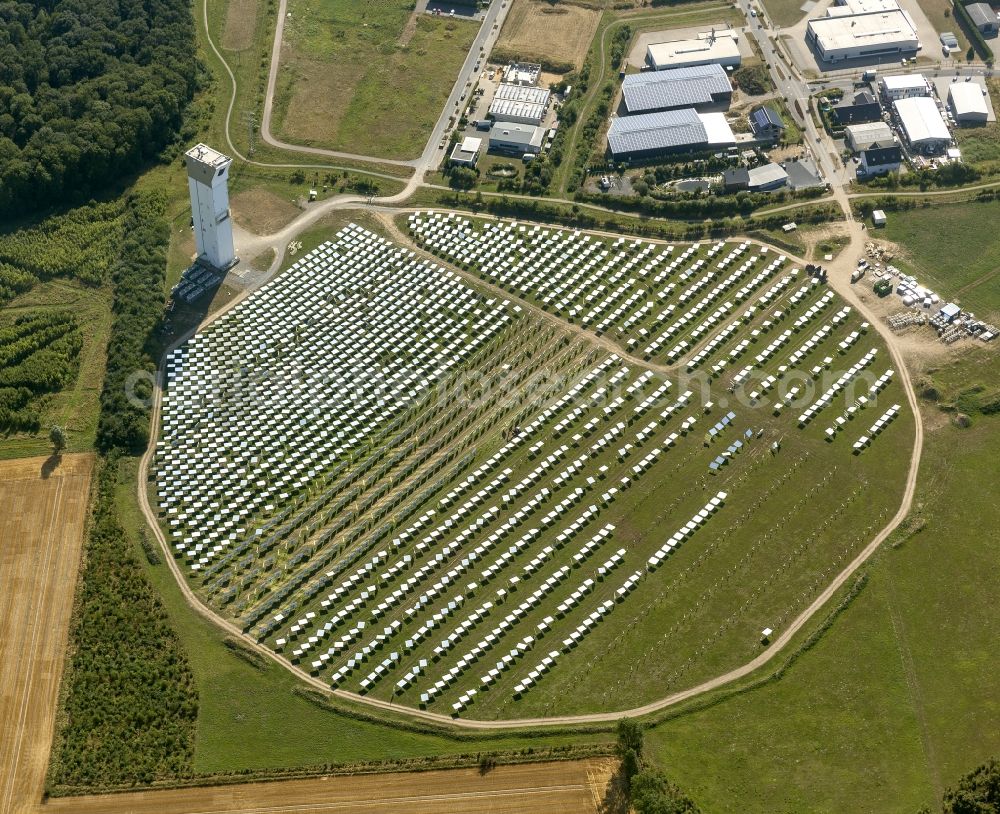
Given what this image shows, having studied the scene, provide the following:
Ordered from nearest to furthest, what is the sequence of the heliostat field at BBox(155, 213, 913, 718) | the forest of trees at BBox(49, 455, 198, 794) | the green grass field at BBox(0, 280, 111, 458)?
the forest of trees at BBox(49, 455, 198, 794), the heliostat field at BBox(155, 213, 913, 718), the green grass field at BBox(0, 280, 111, 458)

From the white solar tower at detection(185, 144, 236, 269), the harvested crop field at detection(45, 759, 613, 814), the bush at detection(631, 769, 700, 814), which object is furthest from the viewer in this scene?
the white solar tower at detection(185, 144, 236, 269)

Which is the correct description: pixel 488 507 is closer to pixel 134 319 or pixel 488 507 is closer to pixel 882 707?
pixel 882 707

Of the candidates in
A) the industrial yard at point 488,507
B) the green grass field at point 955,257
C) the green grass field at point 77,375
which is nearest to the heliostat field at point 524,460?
→ the industrial yard at point 488,507

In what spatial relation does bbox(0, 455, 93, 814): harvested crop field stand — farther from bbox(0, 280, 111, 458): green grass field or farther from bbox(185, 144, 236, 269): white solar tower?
bbox(185, 144, 236, 269): white solar tower

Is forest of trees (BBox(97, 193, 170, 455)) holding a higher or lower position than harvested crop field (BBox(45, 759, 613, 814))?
higher

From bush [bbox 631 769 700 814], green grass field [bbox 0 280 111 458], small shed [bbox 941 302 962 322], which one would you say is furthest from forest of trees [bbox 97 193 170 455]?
small shed [bbox 941 302 962 322]

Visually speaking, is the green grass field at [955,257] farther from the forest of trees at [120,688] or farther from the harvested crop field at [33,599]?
the harvested crop field at [33,599]

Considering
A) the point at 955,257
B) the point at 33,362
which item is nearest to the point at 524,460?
the point at 33,362
